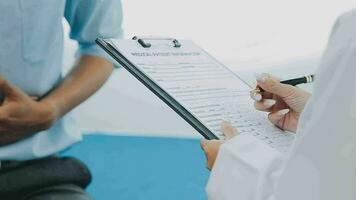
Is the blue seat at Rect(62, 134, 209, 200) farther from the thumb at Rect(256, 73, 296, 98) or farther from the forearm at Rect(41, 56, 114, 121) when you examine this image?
the thumb at Rect(256, 73, 296, 98)

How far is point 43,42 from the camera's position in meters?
0.88

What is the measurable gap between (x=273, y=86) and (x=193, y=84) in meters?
0.12

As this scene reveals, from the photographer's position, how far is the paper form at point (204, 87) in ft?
2.21

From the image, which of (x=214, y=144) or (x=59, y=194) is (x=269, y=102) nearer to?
(x=214, y=144)

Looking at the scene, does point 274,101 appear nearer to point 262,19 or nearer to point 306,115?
point 306,115

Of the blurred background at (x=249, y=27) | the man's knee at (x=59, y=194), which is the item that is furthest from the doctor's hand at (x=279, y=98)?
the blurred background at (x=249, y=27)

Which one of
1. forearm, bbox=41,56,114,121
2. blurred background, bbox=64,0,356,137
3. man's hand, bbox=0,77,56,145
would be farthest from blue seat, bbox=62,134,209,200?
man's hand, bbox=0,77,56,145

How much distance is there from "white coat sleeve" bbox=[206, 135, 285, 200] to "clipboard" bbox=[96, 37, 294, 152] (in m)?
0.05

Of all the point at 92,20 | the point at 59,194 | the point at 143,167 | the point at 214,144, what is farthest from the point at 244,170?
the point at 143,167

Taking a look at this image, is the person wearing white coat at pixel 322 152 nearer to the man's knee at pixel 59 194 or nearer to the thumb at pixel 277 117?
the thumb at pixel 277 117

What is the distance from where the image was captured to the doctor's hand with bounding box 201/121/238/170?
639 millimetres

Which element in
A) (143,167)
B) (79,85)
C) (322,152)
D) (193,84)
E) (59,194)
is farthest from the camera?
(143,167)

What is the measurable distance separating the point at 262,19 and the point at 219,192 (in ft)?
4.15

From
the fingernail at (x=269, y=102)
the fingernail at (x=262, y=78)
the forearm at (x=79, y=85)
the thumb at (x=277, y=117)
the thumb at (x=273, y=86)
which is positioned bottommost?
the forearm at (x=79, y=85)
